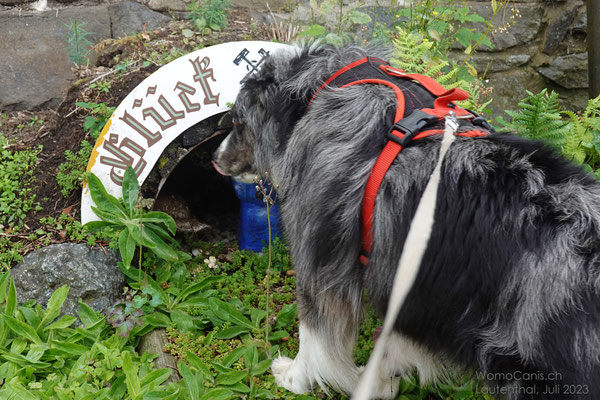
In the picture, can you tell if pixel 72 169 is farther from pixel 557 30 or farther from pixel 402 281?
pixel 557 30

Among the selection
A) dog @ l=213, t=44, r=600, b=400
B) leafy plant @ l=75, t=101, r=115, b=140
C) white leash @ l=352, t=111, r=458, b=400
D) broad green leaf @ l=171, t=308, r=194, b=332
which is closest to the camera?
white leash @ l=352, t=111, r=458, b=400

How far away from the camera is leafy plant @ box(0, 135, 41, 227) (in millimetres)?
3633

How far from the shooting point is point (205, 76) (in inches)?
139

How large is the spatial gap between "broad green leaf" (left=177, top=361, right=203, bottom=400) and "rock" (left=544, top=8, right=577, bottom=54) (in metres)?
4.52

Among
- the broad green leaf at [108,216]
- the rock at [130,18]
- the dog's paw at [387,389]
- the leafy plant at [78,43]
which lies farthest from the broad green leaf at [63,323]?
the rock at [130,18]

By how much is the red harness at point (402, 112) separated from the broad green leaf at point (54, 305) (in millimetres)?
1823

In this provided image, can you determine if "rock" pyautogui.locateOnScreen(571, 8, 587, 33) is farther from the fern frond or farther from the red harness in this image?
the red harness

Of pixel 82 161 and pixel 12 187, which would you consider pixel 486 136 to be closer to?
pixel 82 161

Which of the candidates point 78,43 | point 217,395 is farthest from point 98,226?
point 78,43

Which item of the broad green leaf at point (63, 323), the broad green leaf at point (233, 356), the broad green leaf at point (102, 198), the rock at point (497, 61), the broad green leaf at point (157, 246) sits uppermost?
the rock at point (497, 61)

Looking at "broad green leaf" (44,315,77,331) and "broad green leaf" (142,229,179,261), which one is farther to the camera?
"broad green leaf" (142,229,179,261)

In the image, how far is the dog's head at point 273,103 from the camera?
8.57ft

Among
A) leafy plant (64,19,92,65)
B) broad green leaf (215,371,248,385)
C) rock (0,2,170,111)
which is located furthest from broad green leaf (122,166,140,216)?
rock (0,2,170,111)

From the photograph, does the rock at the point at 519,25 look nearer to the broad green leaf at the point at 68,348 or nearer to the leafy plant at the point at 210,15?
the leafy plant at the point at 210,15
